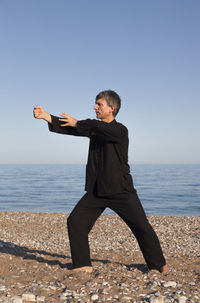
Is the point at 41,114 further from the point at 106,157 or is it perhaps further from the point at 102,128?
the point at 106,157

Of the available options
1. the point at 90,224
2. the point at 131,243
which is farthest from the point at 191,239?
the point at 90,224

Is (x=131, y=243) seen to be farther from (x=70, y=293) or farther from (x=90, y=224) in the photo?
(x=70, y=293)

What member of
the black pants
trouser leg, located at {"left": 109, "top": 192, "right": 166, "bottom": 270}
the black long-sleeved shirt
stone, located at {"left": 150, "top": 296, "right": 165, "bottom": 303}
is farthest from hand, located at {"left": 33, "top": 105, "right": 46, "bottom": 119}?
stone, located at {"left": 150, "top": 296, "right": 165, "bottom": 303}

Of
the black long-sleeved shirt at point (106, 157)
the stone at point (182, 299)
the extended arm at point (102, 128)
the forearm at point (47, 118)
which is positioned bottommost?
the stone at point (182, 299)

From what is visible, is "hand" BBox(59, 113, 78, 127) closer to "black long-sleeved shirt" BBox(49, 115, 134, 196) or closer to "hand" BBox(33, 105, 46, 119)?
"black long-sleeved shirt" BBox(49, 115, 134, 196)

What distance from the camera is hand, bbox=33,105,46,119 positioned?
14.9 ft

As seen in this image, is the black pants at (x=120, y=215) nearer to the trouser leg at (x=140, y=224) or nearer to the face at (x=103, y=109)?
the trouser leg at (x=140, y=224)

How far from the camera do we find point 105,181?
15.5ft

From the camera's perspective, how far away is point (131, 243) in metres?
8.33

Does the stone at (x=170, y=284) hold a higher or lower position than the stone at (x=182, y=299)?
lower

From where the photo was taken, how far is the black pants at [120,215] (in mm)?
4805

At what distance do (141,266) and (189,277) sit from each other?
3.10ft

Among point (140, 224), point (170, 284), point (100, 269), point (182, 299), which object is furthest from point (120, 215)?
point (182, 299)

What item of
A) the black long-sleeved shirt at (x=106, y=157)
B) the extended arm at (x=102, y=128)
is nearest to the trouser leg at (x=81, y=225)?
the black long-sleeved shirt at (x=106, y=157)
